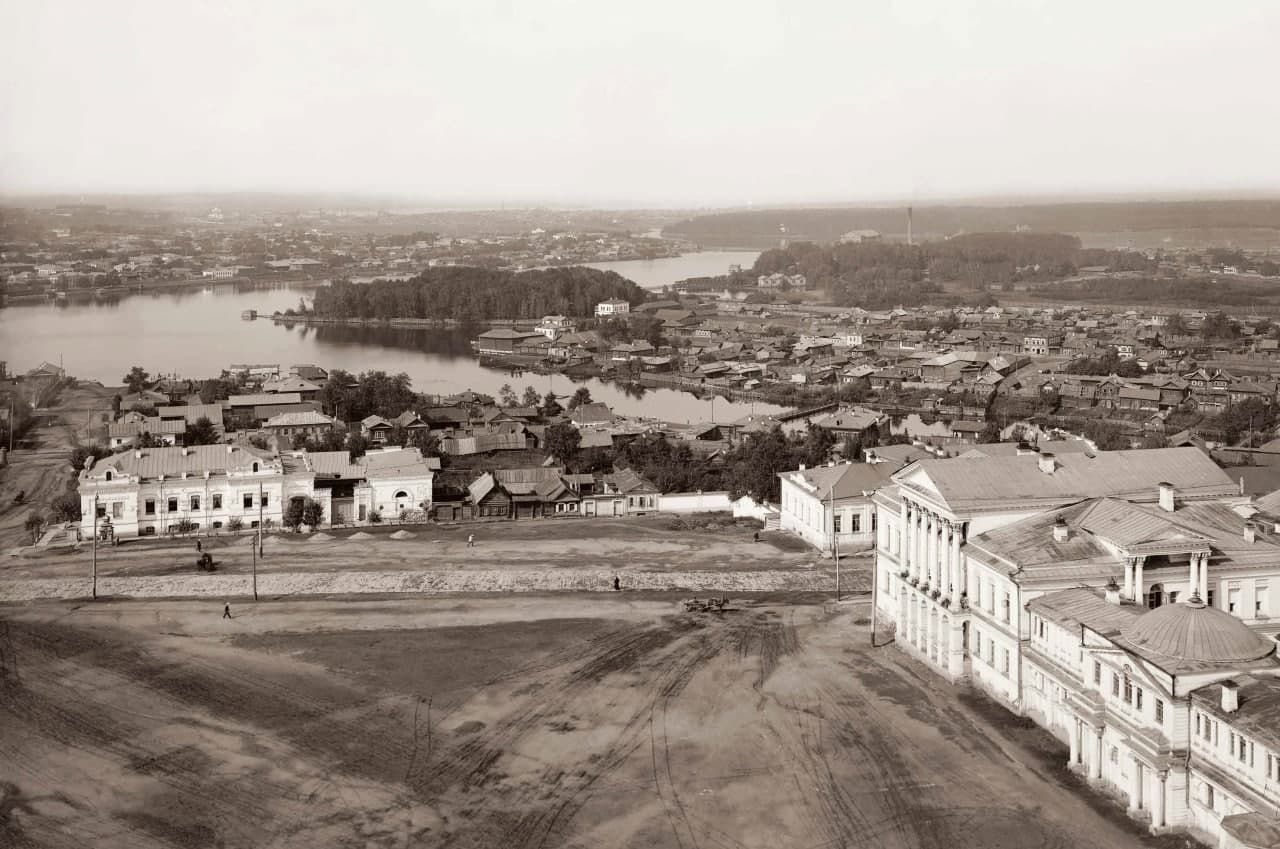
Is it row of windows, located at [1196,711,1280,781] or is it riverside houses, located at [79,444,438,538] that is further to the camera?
riverside houses, located at [79,444,438,538]

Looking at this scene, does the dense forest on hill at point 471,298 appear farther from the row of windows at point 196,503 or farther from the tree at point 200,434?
the row of windows at point 196,503

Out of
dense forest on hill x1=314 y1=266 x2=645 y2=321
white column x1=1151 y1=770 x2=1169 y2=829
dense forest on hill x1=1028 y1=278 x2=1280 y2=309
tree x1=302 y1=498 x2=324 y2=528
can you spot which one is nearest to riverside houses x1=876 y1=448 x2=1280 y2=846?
white column x1=1151 y1=770 x2=1169 y2=829

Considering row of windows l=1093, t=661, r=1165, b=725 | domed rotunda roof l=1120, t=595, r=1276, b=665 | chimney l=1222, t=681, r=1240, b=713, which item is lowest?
row of windows l=1093, t=661, r=1165, b=725

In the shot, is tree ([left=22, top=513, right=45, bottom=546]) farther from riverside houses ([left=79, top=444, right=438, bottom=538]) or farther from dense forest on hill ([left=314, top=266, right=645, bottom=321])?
dense forest on hill ([left=314, top=266, right=645, bottom=321])

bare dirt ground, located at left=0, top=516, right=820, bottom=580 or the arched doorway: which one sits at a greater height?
the arched doorway

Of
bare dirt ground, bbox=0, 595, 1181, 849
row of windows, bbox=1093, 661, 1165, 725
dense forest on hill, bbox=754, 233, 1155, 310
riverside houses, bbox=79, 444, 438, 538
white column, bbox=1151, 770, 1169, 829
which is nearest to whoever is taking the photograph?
white column, bbox=1151, 770, 1169, 829

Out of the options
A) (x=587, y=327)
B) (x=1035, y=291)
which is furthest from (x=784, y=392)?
(x=1035, y=291)

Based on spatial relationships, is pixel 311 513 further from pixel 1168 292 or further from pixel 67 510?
pixel 1168 292

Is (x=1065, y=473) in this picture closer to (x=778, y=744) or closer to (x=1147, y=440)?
(x=778, y=744)
